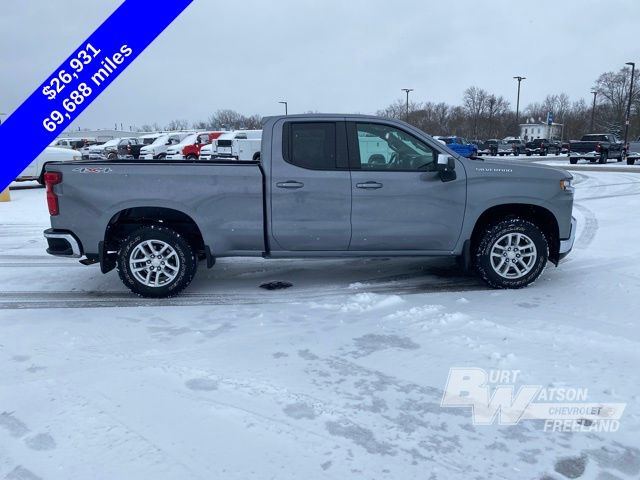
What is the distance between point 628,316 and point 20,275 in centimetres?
674

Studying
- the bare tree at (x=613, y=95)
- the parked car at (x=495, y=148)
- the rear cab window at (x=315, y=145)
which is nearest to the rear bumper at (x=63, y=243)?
the rear cab window at (x=315, y=145)

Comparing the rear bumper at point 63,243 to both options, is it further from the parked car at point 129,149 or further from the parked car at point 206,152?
the parked car at point 129,149

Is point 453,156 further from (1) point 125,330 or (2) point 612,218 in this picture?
(2) point 612,218

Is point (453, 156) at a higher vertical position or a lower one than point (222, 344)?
higher

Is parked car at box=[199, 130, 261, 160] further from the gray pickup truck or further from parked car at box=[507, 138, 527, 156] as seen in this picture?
parked car at box=[507, 138, 527, 156]

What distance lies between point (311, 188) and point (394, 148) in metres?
0.98

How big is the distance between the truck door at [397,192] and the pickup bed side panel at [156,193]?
3.49ft

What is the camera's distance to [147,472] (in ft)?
8.48

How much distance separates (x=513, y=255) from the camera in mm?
5543

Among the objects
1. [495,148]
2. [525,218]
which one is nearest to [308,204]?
[525,218]

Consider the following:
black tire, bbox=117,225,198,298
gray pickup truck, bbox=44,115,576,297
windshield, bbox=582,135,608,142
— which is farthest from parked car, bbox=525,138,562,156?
black tire, bbox=117,225,198,298

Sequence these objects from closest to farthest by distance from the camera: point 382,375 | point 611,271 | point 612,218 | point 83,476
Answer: point 83,476
point 382,375
point 611,271
point 612,218

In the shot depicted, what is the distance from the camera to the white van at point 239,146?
22.5 m

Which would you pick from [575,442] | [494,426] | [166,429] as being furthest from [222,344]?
[575,442]
